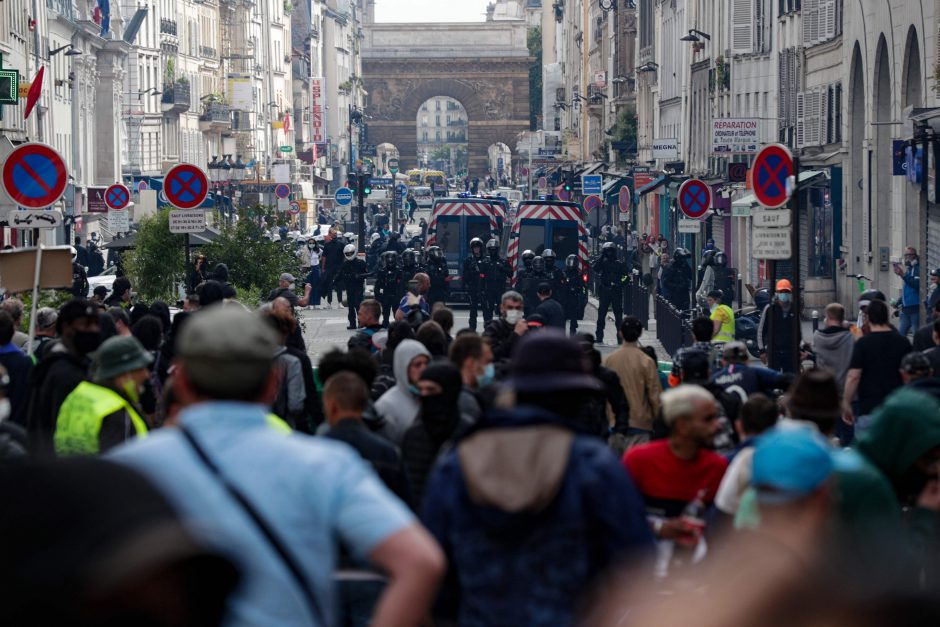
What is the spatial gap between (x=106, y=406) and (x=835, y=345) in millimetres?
7387

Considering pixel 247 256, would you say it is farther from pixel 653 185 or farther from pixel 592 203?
pixel 653 185

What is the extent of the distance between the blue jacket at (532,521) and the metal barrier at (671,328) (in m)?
17.4

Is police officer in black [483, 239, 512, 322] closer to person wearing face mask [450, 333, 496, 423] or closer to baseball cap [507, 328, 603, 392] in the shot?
person wearing face mask [450, 333, 496, 423]

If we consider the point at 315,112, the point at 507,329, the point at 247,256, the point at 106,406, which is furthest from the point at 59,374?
the point at 315,112

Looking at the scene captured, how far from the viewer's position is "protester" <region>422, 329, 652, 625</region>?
4.03 metres

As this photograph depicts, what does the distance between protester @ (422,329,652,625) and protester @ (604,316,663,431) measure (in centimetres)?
730

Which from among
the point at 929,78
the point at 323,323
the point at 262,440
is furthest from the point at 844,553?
the point at 323,323

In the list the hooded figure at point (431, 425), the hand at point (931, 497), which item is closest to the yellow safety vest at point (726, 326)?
the hooded figure at point (431, 425)

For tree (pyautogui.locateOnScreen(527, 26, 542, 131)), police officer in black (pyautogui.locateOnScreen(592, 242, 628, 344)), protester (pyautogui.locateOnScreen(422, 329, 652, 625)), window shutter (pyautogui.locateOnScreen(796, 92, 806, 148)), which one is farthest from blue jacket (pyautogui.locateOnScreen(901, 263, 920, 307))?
tree (pyautogui.locateOnScreen(527, 26, 542, 131))

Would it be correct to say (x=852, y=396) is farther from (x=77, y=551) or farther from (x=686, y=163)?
(x=686, y=163)

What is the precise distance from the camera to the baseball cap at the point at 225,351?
136 inches

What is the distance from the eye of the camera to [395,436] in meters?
8.26

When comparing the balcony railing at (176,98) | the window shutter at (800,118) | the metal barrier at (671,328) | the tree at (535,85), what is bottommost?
the metal barrier at (671,328)

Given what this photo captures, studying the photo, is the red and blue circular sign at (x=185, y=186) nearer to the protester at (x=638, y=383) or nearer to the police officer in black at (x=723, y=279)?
the protester at (x=638, y=383)
